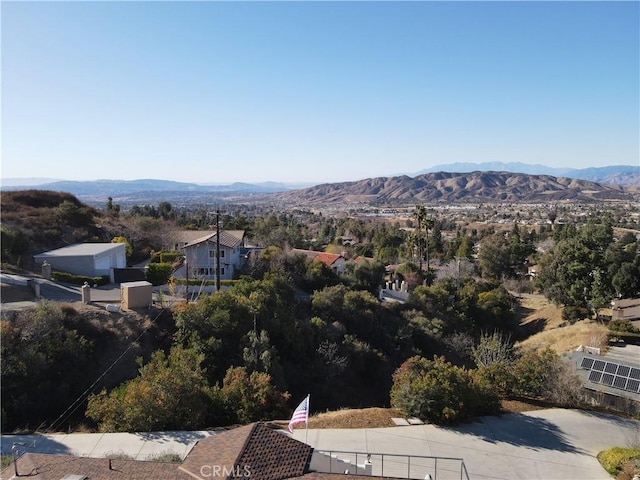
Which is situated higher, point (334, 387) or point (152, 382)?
point (152, 382)

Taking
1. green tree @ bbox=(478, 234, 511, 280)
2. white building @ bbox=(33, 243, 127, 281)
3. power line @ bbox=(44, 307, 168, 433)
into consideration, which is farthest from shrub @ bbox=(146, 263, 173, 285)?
green tree @ bbox=(478, 234, 511, 280)

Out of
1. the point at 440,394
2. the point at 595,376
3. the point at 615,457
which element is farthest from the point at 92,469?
the point at 595,376

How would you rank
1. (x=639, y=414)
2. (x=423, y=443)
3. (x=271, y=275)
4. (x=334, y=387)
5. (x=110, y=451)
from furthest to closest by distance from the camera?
(x=271, y=275), (x=334, y=387), (x=639, y=414), (x=423, y=443), (x=110, y=451)

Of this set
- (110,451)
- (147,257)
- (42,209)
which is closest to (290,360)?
(110,451)

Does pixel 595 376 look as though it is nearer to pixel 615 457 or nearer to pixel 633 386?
pixel 633 386

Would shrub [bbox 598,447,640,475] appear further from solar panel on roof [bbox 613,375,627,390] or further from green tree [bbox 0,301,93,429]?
green tree [bbox 0,301,93,429]

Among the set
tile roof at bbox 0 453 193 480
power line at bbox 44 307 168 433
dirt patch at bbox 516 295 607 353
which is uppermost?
tile roof at bbox 0 453 193 480

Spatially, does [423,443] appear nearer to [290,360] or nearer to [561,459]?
[561,459]
